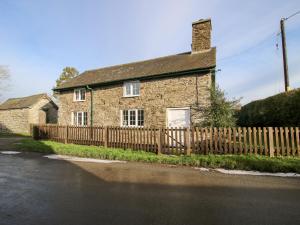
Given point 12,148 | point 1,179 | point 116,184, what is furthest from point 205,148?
point 12,148

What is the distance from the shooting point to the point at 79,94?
20172mm

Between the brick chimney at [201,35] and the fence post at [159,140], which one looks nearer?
the fence post at [159,140]

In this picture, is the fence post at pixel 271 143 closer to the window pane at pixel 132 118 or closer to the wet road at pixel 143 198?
the wet road at pixel 143 198

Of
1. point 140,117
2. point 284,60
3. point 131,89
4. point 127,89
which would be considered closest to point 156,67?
point 131,89

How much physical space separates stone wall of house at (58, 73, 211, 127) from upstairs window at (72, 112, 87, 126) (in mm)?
429

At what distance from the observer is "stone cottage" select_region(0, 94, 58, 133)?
29406 millimetres

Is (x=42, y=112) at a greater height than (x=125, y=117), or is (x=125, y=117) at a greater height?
(x=42, y=112)

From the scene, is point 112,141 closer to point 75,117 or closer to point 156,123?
point 156,123

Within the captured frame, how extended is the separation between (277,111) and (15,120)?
3311 cm

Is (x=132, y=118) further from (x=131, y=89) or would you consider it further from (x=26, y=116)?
(x=26, y=116)

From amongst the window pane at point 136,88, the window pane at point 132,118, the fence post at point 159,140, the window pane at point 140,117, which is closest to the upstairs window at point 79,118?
the window pane at point 132,118

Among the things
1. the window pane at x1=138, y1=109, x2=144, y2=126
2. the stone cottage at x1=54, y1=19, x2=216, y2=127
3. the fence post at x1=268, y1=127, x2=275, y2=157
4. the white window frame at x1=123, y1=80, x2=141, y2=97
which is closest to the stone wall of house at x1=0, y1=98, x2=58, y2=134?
the stone cottage at x1=54, y1=19, x2=216, y2=127

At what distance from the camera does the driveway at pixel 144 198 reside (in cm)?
386

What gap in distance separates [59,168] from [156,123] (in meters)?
8.42
